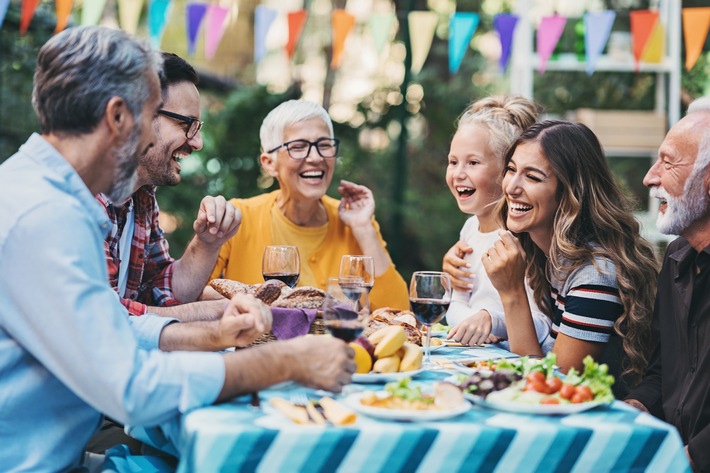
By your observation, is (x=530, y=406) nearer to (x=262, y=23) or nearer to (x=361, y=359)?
(x=361, y=359)

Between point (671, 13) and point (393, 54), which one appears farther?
point (393, 54)

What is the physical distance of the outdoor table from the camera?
4.79 ft

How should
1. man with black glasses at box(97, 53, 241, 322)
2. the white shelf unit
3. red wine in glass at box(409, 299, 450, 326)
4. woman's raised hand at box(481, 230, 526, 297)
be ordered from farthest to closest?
1. the white shelf unit
2. man with black glasses at box(97, 53, 241, 322)
3. woman's raised hand at box(481, 230, 526, 297)
4. red wine in glass at box(409, 299, 450, 326)

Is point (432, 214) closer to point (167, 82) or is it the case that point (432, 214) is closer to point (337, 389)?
point (167, 82)

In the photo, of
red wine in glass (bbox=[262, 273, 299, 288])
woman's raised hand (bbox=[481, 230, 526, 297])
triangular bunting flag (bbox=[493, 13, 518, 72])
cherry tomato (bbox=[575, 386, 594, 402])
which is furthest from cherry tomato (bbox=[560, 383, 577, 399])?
triangular bunting flag (bbox=[493, 13, 518, 72])

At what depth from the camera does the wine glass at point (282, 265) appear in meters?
2.65

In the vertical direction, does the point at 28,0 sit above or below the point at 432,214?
above

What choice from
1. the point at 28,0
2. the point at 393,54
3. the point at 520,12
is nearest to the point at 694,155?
the point at 520,12

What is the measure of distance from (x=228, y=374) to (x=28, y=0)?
14.8 ft

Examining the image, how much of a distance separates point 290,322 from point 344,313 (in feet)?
1.19

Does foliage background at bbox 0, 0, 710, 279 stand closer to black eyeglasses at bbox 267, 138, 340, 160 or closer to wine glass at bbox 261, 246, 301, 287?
black eyeglasses at bbox 267, 138, 340, 160

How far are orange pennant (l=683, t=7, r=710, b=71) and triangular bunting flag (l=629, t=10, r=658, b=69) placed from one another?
0.25 m

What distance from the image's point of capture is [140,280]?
301cm

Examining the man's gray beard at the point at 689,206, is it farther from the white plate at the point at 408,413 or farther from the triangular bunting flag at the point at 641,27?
the triangular bunting flag at the point at 641,27
